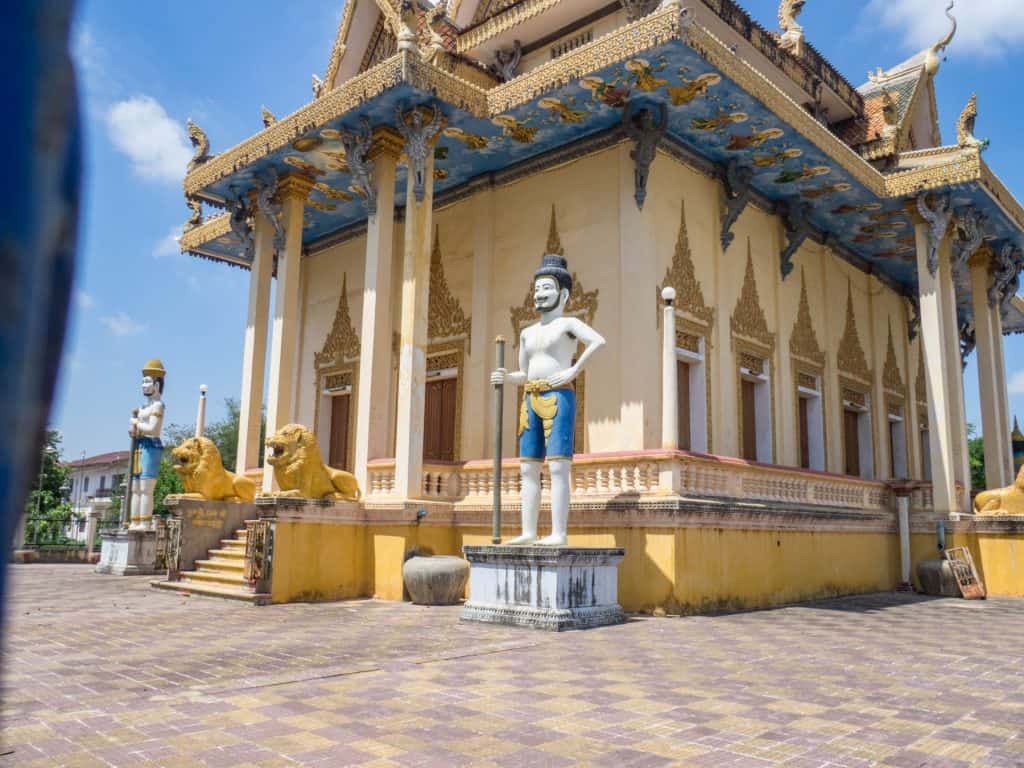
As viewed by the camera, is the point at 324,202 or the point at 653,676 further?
the point at 324,202

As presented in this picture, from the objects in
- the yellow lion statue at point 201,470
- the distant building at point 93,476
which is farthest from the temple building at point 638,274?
the distant building at point 93,476

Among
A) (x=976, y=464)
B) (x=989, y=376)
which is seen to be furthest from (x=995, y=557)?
(x=976, y=464)

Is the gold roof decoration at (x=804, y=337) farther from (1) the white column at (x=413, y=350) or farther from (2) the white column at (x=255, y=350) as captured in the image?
(2) the white column at (x=255, y=350)

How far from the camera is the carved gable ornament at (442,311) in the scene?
12.3 metres

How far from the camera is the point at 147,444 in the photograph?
12.5m

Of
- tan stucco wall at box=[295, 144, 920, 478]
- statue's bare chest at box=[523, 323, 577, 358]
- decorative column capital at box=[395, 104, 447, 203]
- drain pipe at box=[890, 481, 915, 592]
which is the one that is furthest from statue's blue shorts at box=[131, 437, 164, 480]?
drain pipe at box=[890, 481, 915, 592]

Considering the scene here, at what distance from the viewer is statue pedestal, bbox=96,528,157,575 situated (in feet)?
40.3

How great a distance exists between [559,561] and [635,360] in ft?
12.1

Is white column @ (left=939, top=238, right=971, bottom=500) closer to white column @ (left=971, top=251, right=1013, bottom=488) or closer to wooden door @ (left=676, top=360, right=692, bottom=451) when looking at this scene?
white column @ (left=971, top=251, right=1013, bottom=488)

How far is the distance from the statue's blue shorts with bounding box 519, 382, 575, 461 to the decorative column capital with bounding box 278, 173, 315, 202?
19.2ft

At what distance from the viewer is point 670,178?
10.9 m

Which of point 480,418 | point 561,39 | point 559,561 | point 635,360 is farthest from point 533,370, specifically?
point 561,39

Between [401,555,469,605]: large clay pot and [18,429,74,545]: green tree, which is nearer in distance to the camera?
[401,555,469,605]: large clay pot

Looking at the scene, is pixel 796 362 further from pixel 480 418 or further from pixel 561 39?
pixel 561 39
